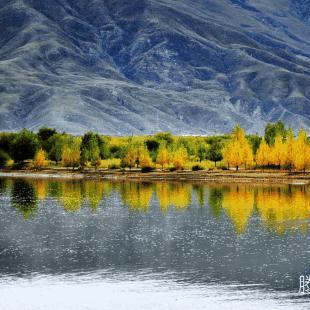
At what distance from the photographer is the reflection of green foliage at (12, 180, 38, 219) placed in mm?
87650

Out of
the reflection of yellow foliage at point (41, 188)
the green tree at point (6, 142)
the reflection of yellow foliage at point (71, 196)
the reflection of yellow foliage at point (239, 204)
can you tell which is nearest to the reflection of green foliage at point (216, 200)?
the reflection of yellow foliage at point (239, 204)

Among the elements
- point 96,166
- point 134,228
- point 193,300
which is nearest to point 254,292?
point 193,300

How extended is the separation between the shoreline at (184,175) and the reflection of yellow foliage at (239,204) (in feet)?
31.9

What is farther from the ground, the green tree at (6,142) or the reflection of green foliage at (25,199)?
the green tree at (6,142)

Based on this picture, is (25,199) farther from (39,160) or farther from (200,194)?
(39,160)

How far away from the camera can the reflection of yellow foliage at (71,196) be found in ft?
299

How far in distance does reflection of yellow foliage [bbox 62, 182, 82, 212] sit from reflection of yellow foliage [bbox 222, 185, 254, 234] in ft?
61.4

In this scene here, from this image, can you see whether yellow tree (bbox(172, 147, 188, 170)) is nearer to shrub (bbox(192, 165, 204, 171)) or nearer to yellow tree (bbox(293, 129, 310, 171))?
shrub (bbox(192, 165, 204, 171))

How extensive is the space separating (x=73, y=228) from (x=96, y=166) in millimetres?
88070

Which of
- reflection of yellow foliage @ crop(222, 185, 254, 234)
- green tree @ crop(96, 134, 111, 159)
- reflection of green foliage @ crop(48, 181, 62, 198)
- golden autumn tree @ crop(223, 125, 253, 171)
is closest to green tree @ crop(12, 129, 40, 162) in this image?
green tree @ crop(96, 134, 111, 159)

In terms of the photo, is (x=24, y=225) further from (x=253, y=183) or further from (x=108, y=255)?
(x=253, y=183)

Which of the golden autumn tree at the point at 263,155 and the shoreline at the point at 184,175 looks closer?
the shoreline at the point at 184,175

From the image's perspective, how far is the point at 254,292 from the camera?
46969mm

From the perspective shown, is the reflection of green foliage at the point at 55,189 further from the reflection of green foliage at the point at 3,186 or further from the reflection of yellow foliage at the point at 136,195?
the reflection of yellow foliage at the point at 136,195
